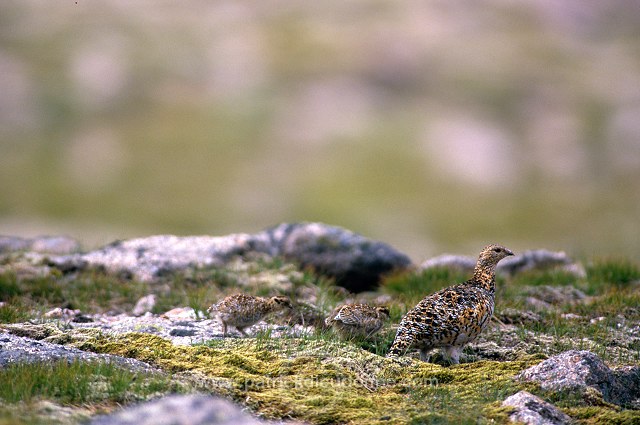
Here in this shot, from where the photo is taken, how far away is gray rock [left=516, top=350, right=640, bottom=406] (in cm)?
825

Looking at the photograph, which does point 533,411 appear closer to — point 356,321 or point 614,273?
point 356,321

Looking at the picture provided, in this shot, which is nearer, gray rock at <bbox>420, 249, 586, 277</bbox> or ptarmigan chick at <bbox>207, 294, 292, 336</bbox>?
ptarmigan chick at <bbox>207, 294, 292, 336</bbox>

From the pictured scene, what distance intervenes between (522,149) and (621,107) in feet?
22.5

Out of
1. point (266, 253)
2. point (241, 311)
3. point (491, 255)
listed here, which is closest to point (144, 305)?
point (241, 311)

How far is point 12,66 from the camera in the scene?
63719 mm

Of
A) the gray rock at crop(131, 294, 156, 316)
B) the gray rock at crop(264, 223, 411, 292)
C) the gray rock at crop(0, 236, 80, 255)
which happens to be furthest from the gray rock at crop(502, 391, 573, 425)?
the gray rock at crop(0, 236, 80, 255)

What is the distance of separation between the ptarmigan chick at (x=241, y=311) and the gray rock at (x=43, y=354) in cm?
181

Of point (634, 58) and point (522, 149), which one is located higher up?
point (634, 58)

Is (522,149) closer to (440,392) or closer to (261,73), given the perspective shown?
(261,73)

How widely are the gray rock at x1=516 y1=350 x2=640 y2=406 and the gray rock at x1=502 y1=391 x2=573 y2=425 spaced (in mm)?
586

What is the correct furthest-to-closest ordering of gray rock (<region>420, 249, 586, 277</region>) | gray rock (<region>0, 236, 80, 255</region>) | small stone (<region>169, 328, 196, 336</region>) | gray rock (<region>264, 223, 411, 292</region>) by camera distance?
1. gray rock (<region>0, 236, 80, 255</region>)
2. gray rock (<region>420, 249, 586, 277</region>)
3. gray rock (<region>264, 223, 411, 292</region>)
4. small stone (<region>169, 328, 196, 336</region>)

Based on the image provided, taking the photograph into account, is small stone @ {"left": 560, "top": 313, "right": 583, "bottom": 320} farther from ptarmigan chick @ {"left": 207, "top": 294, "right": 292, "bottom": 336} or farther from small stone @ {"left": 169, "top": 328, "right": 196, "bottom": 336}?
small stone @ {"left": 169, "top": 328, "right": 196, "bottom": 336}

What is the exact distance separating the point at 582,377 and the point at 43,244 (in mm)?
12738

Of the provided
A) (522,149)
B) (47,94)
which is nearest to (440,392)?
(522,149)
